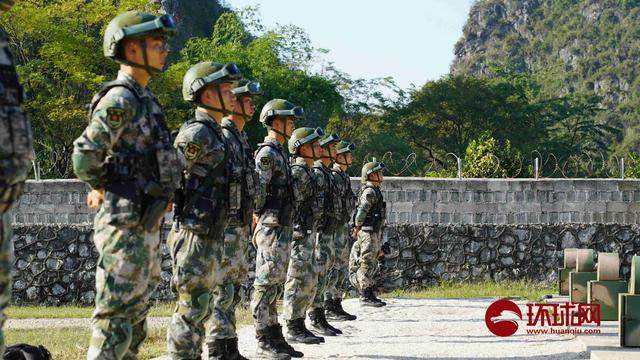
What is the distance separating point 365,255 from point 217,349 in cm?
675

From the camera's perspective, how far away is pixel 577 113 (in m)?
Result: 56.8

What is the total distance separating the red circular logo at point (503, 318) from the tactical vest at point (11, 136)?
7318 mm

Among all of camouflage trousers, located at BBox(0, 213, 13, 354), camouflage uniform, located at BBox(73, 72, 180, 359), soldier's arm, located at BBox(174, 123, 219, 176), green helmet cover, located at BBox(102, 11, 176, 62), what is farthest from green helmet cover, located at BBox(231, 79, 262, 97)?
camouflage trousers, located at BBox(0, 213, 13, 354)

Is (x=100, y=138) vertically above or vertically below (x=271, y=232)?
above

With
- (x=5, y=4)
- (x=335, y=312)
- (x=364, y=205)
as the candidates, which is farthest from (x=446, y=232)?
(x=5, y=4)

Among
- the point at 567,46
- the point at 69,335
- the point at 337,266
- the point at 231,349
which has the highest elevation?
the point at 567,46

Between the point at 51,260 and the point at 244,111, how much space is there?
34.9 feet

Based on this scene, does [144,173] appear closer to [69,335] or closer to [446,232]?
[69,335]

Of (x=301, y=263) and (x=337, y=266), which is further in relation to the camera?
(x=337, y=266)

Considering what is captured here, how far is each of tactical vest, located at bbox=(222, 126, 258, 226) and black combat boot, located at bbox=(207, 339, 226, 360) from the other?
2.94ft

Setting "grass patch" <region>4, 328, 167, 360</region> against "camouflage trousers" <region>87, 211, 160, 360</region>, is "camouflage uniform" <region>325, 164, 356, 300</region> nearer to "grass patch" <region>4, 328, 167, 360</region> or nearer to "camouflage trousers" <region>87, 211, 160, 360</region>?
"grass patch" <region>4, 328, 167, 360</region>

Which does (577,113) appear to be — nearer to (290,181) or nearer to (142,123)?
(290,181)

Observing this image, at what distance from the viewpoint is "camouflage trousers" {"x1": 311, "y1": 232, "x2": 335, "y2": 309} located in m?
10.7

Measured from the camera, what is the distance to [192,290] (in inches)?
254
